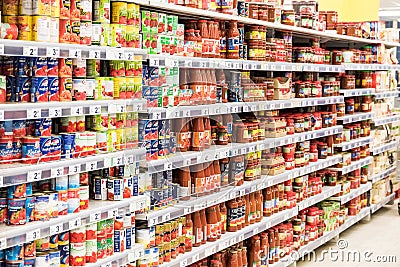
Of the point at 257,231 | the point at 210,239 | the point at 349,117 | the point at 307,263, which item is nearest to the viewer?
the point at 210,239

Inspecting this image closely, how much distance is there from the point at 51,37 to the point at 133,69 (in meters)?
0.69

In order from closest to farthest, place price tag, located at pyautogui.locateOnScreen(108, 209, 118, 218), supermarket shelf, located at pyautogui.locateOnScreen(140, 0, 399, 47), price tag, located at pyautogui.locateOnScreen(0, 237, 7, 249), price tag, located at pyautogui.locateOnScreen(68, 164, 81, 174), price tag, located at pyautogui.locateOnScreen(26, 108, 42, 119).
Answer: price tag, located at pyautogui.locateOnScreen(0, 237, 7, 249), price tag, located at pyautogui.locateOnScreen(26, 108, 42, 119), price tag, located at pyautogui.locateOnScreen(68, 164, 81, 174), price tag, located at pyautogui.locateOnScreen(108, 209, 118, 218), supermarket shelf, located at pyautogui.locateOnScreen(140, 0, 399, 47)

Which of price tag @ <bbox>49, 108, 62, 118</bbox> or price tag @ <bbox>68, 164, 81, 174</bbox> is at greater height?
price tag @ <bbox>49, 108, 62, 118</bbox>

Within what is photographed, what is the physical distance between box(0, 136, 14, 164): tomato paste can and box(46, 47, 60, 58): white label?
1.41 feet

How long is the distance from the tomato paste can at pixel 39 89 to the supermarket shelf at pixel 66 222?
23.4 inches

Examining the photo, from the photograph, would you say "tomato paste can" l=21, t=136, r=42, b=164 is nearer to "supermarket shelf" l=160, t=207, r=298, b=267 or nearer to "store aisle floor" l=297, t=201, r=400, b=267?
"supermarket shelf" l=160, t=207, r=298, b=267

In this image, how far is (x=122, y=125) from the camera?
12.4ft

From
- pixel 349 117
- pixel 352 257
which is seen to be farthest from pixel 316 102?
pixel 352 257

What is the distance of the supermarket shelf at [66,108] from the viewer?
299cm

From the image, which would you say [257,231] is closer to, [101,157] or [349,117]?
[101,157]

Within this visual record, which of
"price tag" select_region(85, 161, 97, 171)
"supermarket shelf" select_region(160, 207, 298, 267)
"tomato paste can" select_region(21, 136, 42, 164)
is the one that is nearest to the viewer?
"tomato paste can" select_region(21, 136, 42, 164)

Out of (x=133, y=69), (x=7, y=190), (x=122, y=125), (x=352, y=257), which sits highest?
(x=133, y=69)

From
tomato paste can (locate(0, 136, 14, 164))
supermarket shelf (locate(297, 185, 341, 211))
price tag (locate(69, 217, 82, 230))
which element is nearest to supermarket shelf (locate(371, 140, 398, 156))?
supermarket shelf (locate(297, 185, 341, 211))

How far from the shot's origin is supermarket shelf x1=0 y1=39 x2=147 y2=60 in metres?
2.95
